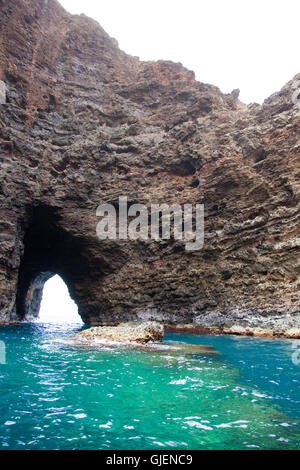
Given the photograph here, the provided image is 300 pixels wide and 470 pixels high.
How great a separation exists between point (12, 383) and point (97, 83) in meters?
43.9

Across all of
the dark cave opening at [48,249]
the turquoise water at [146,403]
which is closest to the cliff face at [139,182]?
the dark cave opening at [48,249]

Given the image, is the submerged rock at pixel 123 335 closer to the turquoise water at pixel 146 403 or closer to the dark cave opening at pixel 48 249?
the turquoise water at pixel 146 403

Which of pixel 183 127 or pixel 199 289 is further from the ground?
pixel 183 127

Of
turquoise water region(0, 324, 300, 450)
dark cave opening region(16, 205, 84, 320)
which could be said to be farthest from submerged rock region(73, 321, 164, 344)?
dark cave opening region(16, 205, 84, 320)

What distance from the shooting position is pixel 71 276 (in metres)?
35.3

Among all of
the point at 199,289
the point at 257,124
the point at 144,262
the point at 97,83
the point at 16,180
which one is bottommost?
the point at 199,289

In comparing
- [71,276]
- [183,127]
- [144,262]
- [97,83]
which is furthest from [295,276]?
[97,83]

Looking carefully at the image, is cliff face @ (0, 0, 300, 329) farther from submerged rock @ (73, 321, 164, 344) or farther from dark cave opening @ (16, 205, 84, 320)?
submerged rock @ (73, 321, 164, 344)

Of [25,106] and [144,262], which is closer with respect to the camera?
[144,262]

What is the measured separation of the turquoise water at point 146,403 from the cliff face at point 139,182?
12.7 meters

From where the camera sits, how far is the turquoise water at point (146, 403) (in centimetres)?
447

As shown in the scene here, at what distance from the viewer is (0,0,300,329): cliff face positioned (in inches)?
930
